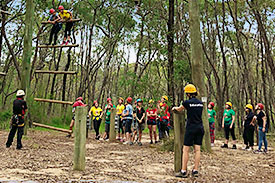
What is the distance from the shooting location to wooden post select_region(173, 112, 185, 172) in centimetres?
543

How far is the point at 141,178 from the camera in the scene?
507 cm

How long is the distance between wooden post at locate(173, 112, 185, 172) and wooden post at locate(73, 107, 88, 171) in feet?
6.04

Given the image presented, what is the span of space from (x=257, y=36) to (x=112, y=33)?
39.9ft

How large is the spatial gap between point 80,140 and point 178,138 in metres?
1.97

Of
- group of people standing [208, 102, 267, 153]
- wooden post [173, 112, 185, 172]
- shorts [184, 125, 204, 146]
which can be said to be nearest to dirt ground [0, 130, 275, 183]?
wooden post [173, 112, 185, 172]

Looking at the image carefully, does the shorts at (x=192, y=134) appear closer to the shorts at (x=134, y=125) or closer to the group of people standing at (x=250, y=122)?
the group of people standing at (x=250, y=122)

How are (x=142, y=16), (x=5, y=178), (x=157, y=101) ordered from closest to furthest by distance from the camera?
(x=5, y=178)
(x=157, y=101)
(x=142, y=16)

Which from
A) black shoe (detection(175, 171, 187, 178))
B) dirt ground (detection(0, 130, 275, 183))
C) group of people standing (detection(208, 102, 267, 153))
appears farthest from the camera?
group of people standing (detection(208, 102, 267, 153))

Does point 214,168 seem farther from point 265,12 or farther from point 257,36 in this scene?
point 257,36

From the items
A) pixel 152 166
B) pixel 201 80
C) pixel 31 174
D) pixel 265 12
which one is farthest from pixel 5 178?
pixel 265 12

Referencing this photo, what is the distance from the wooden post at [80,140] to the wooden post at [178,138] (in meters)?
1.84

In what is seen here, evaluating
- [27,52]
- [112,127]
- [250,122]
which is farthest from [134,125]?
[27,52]

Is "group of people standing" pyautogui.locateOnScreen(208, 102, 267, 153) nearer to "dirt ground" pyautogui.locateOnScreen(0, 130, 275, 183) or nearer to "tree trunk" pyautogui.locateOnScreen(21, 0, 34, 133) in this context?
"dirt ground" pyautogui.locateOnScreen(0, 130, 275, 183)

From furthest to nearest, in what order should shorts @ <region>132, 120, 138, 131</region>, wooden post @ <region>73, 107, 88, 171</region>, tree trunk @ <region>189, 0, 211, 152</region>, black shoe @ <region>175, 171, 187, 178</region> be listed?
shorts @ <region>132, 120, 138, 131</region>
tree trunk @ <region>189, 0, 211, 152</region>
wooden post @ <region>73, 107, 88, 171</region>
black shoe @ <region>175, 171, 187, 178</region>
